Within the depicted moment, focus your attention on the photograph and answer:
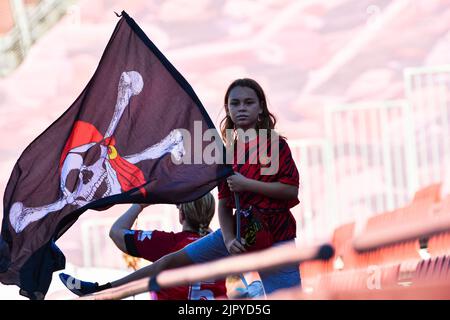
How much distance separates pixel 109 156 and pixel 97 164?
2.2 inches

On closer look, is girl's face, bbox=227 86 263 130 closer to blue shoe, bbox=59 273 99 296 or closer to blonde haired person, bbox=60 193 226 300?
blonde haired person, bbox=60 193 226 300

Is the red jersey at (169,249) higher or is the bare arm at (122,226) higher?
the bare arm at (122,226)

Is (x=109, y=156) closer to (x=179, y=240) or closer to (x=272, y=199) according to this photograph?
(x=179, y=240)

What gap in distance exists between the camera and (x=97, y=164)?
3.45 m

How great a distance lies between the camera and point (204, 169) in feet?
10.5

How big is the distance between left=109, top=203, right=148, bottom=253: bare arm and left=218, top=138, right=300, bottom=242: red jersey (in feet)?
2.59

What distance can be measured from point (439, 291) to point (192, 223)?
2.02 meters

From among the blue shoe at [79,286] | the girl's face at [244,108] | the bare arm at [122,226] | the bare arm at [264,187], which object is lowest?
the blue shoe at [79,286]

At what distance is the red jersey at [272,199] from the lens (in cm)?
305

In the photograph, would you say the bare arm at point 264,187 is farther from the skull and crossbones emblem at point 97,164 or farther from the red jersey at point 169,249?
the red jersey at point 169,249

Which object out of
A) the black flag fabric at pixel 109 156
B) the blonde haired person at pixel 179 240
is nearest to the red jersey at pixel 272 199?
the black flag fabric at pixel 109 156

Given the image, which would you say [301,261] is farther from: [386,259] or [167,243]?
[167,243]

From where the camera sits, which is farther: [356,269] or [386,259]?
[356,269]
